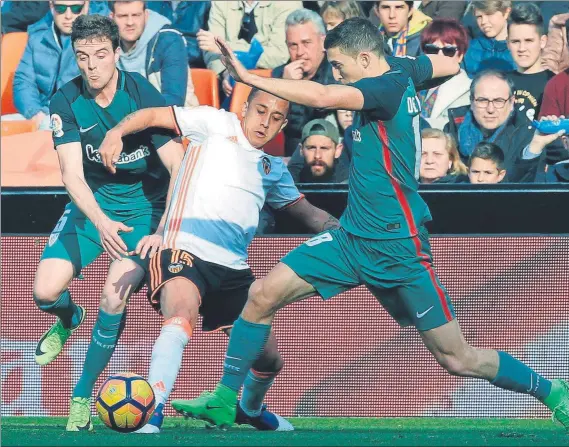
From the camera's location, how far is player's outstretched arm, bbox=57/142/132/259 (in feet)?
19.9

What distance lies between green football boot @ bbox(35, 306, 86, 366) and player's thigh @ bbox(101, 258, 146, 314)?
62 cm

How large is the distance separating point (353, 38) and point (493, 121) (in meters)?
2.61

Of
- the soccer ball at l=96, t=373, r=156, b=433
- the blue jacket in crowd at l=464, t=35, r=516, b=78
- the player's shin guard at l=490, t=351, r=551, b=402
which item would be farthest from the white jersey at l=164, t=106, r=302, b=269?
the blue jacket in crowd at l=464, t=35, r=516, b=78

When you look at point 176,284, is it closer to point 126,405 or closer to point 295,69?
point 126,405

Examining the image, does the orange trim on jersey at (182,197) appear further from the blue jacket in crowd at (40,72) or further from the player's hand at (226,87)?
the blue jacket in crowd at (40,72)

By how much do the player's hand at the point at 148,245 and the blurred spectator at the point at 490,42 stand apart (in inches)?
136

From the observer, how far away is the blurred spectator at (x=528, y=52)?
820 cm

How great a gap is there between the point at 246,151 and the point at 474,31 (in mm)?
3024

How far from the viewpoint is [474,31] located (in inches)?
347


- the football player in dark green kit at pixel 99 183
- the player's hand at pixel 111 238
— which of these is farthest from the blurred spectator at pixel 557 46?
the player's hand at pixel 111 238

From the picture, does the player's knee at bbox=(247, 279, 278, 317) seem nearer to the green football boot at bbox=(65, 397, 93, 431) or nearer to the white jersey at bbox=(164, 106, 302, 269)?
the white jersey at bbox=(164, 106, 302, 269)

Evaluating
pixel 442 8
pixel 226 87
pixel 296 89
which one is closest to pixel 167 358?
pixel 296 89

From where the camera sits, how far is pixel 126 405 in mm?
5508

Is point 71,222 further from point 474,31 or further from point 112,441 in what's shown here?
point 474,31
